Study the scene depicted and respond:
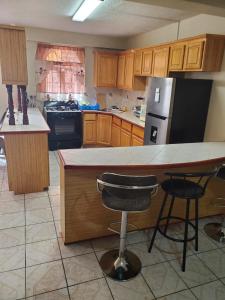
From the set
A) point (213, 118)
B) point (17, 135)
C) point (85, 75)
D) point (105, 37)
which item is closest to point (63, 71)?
point (85, 75)

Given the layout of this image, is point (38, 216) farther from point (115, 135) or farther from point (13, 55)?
point (115, 135)

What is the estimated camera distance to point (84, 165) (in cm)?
194

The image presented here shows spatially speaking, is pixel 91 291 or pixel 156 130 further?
pixel 156 130

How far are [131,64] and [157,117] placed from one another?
6.14 feet

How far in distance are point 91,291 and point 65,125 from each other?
395cm

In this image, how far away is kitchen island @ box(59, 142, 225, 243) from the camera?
2.01 meters

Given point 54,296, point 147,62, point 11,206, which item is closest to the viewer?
point 54,296

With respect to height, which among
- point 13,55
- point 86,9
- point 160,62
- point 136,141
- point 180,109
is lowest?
point 136,141

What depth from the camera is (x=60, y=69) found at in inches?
218

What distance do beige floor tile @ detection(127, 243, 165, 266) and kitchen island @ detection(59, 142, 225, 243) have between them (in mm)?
257

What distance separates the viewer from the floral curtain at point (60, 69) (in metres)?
5.32

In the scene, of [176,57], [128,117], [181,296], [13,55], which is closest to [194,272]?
[181,296]

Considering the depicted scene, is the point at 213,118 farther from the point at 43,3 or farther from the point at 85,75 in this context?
→ the point at 85,75

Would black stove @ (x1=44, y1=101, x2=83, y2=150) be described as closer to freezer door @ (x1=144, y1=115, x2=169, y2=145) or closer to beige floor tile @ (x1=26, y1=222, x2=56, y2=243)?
freezer door @ (x1=144, y1=115, x2=169, y2=145)
